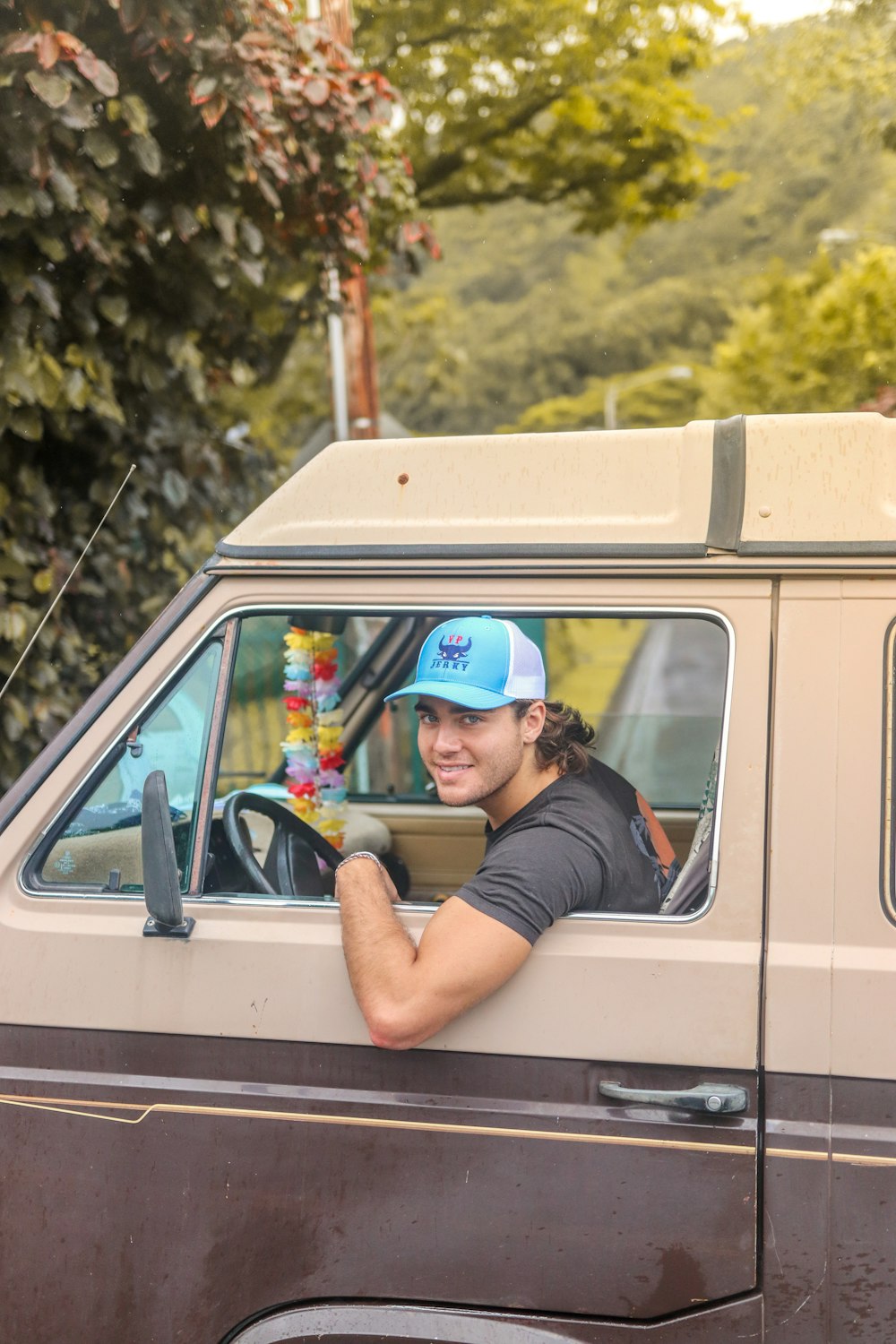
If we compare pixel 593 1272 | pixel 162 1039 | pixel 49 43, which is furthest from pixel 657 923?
pixel 49 43

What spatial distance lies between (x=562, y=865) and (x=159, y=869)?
674mm

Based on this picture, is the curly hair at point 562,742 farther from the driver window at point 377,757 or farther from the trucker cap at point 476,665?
the driver window at point 377,757

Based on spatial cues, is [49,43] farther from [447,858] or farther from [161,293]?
[447,858]

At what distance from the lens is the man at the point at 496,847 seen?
198 centimetres

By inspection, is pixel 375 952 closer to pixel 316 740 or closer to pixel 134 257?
pixel 316 740

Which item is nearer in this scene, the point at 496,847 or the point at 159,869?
the point at 159,869

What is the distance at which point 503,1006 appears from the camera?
2.01m

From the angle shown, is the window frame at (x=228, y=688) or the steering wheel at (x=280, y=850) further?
the steering wheel at (x=280, y=850)

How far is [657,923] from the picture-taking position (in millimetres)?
2020

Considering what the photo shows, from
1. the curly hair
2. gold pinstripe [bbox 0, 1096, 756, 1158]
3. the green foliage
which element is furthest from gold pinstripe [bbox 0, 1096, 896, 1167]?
the green foliage

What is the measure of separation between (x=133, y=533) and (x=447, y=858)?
1.96m

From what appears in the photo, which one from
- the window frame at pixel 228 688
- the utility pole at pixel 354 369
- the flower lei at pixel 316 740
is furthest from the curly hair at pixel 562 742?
the utility pole at pixel 354 369

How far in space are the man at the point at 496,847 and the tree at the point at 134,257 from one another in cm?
213

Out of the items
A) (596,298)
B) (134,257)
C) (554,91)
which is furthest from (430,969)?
(596,298)
